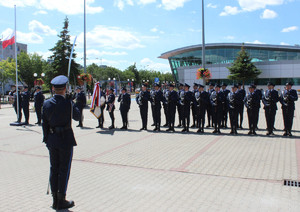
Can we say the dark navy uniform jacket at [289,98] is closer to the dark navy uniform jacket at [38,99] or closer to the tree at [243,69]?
the dark navy uniform jacket at [38,99]

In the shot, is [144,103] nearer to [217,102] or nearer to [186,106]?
[186,106]

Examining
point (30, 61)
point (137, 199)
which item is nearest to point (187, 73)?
point (30, 61)

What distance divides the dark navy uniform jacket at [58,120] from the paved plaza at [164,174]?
1.00 metres

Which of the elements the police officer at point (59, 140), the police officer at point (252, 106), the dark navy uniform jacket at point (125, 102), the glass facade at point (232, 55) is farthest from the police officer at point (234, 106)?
the glass facade at point (232, 55)

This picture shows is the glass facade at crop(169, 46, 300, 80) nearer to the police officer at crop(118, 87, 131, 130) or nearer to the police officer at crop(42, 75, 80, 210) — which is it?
the police officer at crop(118, 87, 131, 130)


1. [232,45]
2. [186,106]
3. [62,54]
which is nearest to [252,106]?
[186,106]

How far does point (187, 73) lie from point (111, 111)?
50.0 metres

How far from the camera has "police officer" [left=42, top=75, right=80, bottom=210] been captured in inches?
157

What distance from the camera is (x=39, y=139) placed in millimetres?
9859

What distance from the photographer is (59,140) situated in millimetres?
3990

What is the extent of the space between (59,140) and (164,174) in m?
2.47

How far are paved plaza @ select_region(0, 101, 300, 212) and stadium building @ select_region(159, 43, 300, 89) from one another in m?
48.1

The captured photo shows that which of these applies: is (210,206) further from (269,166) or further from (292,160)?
(292,160)

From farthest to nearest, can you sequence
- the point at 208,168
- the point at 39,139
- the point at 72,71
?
the point at 72,71 → the point at 39,139 → the point at 208,168
